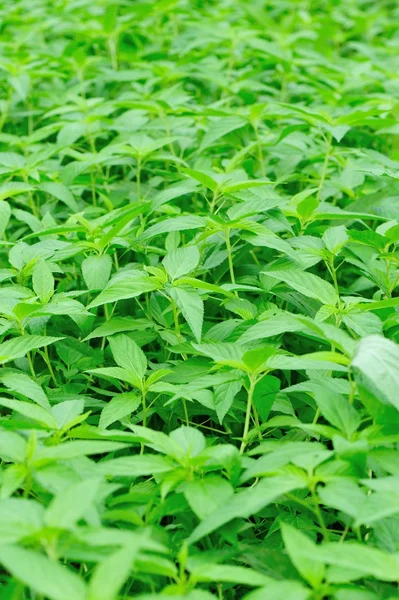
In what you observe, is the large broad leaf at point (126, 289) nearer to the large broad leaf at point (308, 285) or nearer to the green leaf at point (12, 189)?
the large broad leaf at point (308, 285)

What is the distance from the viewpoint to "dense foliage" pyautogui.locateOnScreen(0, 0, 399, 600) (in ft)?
2.92

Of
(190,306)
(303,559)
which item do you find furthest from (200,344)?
(303,559)

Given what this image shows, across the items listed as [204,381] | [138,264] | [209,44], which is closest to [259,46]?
[209,44]

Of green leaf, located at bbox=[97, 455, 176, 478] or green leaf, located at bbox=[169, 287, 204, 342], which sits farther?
green leaf, located at bbox=[169, 287, 204, 342]

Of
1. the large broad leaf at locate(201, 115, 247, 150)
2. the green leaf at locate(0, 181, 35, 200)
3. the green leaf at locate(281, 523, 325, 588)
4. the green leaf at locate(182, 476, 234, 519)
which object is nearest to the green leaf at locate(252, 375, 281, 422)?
the green leaf at locate(182, 476, 234, 519)

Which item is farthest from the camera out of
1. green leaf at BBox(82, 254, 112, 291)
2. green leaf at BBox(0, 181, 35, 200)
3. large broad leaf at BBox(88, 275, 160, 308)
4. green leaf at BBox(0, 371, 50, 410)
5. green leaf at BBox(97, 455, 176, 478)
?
green leaf at BBox(0, 181, 35, 200)

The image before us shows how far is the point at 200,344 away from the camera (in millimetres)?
1234

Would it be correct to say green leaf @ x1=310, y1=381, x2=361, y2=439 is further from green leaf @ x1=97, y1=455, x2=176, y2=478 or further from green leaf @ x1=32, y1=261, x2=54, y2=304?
green leaf @ x1=32, y1=261, x2=54, y2=304

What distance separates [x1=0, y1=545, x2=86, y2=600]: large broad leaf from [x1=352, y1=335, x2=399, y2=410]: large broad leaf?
1.48 ft

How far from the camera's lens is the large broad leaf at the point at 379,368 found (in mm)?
964

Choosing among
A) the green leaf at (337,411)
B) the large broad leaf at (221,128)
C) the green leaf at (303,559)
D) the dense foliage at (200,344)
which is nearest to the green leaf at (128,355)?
the dense foliage at (200,344)

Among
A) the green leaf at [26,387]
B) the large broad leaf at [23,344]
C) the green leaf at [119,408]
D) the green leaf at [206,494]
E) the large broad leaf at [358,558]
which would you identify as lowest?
the green leaf at [119,408]

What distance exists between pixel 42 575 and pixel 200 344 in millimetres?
556

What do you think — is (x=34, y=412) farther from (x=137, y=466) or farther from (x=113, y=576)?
(x=113, y=576)
